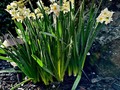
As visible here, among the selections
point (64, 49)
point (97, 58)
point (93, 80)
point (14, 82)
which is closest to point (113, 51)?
point (97, 58)

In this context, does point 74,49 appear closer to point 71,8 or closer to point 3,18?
point 71,8

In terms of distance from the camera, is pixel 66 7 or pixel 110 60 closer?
pixel 66 7

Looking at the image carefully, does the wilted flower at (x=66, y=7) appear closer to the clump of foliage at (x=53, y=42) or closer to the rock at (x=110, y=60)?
the clump of foliage at (x=53, y=42)

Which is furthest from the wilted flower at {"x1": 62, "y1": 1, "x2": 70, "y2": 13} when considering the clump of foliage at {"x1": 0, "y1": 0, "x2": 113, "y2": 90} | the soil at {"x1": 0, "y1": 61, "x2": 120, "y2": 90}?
the soil at {"x1": 0, "y1": 61, "x2": 120, "y2": 90}

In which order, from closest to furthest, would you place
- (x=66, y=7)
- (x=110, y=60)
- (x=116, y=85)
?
(x=66, y=7), (x=116, y=85), (x=110, y=60)

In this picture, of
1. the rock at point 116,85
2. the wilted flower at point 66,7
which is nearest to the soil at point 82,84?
the rock at point 116,85

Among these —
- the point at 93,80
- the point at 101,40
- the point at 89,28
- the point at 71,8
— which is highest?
the point at 71,8

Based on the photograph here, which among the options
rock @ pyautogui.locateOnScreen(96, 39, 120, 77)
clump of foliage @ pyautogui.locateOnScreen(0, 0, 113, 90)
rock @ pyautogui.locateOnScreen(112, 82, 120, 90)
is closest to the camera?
clump of foliage @ pyautogui.locateOnScreen(0, 0, 113, 90)

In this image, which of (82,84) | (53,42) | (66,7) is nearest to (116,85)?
(82,84)

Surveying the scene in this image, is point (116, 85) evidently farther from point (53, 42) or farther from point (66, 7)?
point (66, 7)

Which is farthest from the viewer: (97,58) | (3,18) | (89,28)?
(3,18)

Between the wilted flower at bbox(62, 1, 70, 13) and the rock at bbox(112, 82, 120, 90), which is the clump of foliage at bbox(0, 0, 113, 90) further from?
the rock at bbox(112, 82, 120, 90)
